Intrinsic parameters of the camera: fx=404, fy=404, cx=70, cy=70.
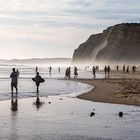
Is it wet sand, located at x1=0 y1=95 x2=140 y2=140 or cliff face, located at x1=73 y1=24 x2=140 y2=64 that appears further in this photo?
cliff face, located at x1=73 y1=24 x2=140 y2=64

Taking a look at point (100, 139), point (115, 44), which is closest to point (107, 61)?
point (115, 44)

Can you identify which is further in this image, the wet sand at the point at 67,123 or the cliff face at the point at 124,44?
the cliff face at the point at 124,44

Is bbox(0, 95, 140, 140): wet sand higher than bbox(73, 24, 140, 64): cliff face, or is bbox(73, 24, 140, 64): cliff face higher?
bbox(73, 24, 140, 64): cliff face

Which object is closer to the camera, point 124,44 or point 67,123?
point 67,123

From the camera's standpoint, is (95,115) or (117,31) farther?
(117,31)

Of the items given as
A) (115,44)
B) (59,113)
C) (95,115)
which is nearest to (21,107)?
(59,113)

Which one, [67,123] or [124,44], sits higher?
[124,44]

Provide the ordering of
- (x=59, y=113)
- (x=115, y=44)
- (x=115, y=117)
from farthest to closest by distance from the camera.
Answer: (x=115, y=44)
(x=59, y=113)
(x=115, y=117)

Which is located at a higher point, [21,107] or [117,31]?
[117,31]

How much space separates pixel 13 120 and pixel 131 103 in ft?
28.2

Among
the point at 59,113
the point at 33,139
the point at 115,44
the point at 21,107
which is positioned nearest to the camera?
the point at 33,139

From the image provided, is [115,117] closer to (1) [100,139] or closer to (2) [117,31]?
(1) [100,139]

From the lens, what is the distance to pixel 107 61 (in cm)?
16462

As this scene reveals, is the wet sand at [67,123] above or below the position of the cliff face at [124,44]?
below
